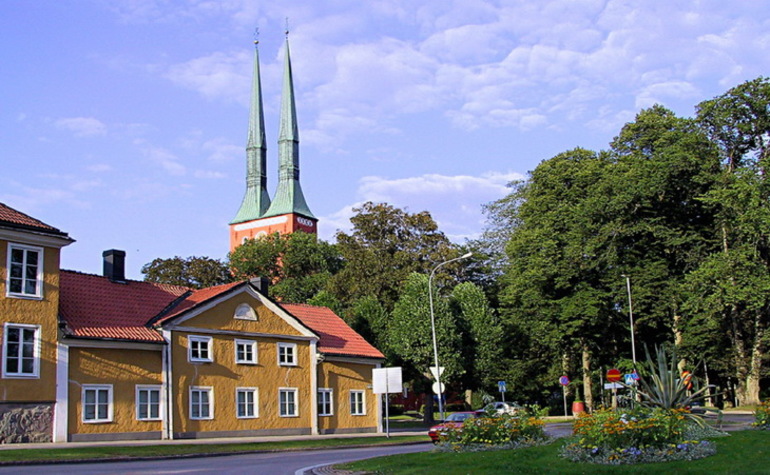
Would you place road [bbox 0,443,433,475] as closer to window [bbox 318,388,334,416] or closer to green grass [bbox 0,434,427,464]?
green grass [bbox 0,434,427,464]

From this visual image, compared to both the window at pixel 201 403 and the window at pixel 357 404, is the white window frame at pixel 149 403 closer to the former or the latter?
the window at pixel 201 403

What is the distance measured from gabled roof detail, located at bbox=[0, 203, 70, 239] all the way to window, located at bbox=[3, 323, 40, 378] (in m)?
3.42

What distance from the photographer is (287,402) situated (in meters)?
39.1

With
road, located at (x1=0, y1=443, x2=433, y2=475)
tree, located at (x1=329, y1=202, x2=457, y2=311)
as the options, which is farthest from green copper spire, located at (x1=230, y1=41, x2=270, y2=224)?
road, located at (x1=0, y1=443, x2=433, y2=475)

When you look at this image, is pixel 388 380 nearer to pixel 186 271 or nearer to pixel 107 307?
pixel 107 307

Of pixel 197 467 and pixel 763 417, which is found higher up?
pixel 763 417

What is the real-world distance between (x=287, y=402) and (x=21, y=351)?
519 inches

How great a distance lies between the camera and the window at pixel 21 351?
29.1 metres

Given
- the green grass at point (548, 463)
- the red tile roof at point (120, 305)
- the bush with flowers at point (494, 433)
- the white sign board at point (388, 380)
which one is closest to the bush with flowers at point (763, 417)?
the green grass at point (548, 463)

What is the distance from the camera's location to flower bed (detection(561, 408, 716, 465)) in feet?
50.2

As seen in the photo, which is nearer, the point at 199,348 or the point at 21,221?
the point at 21,221

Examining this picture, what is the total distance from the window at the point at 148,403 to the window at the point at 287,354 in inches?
270

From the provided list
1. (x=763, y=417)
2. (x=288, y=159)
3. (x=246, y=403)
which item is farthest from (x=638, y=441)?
(x=288, y=159)

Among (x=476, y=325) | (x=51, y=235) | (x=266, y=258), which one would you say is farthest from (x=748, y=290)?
(x=266, y=258)
